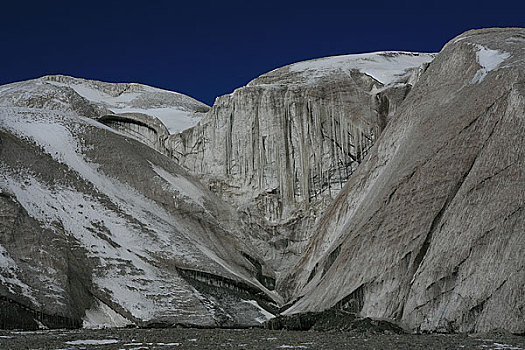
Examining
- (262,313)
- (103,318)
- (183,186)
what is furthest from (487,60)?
(183,186)

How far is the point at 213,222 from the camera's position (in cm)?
4025

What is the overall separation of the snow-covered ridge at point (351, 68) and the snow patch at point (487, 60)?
51.3 ft

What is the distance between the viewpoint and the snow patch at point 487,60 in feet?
90.9

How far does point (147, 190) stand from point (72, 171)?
15.4 feet

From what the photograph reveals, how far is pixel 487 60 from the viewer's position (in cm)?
2850

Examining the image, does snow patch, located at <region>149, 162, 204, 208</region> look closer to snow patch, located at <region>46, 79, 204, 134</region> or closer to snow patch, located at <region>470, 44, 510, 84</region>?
snow patch, located at <region>46, 79, 204, 134</region>

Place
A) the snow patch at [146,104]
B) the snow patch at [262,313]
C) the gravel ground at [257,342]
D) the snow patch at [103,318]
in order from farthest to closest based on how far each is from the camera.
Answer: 1. the snow patch at [146,104]
2. the snow patch at [262,313]
3. the snow patch at [103,318]
4. the gravel ground at [257,342]

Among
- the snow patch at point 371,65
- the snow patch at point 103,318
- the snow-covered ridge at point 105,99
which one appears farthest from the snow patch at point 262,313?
the snow-covered ridge at point 105,99

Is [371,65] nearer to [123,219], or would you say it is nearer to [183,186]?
[183,186]

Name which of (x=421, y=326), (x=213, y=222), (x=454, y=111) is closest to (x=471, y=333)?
(x=421, y=326)

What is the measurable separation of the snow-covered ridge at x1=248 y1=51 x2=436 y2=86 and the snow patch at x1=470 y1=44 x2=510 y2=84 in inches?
616

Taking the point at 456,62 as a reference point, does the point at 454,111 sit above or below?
below

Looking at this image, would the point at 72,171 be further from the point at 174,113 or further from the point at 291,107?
the point at 174,113

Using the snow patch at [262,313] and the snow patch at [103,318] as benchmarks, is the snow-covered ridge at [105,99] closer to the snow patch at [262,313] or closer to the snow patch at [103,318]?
the snow patch at [262,313]
